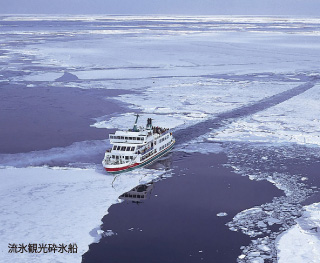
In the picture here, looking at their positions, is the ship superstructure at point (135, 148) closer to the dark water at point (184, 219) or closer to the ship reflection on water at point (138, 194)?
A: the dark water at point (184, 219)

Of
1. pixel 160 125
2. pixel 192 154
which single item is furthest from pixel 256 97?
pixel 192 154

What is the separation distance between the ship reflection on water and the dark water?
244 millimetres

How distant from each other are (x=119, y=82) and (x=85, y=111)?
36.3 feet

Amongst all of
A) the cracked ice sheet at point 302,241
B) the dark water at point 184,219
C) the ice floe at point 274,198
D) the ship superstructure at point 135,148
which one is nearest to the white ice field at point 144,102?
the cracked ice sheet at point 302,241

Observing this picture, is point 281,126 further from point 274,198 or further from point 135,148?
point 274,198

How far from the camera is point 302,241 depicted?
15.3 meters

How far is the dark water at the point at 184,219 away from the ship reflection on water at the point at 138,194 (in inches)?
9.6

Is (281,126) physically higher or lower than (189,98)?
lower

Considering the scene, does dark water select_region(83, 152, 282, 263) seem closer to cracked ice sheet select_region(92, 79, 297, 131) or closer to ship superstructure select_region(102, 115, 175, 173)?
ship superstructure select_region(102, 115, 175, 173)

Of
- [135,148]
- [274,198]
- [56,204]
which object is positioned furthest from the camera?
[135,148]

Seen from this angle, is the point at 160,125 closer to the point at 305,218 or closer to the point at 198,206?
the point at 198,206

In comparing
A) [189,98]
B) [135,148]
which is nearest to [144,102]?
[189,98]

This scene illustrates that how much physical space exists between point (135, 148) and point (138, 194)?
391 centimetres

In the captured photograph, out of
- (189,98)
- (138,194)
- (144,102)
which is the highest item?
(189,98)
